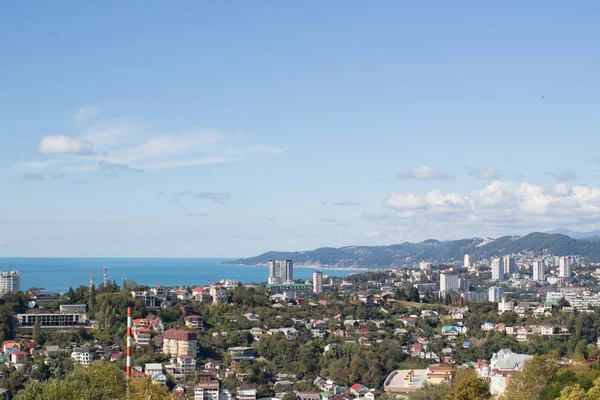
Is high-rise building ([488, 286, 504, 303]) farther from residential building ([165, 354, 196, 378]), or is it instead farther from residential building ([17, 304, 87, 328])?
residential building ([165, 354, 196, 378])

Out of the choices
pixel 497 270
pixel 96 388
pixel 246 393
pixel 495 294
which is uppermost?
pixel 497 270

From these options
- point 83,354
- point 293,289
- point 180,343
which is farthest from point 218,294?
point 293,289

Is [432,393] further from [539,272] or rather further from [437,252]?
[437,252]

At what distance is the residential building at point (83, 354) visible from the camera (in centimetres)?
2952

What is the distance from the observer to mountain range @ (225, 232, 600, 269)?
127562 mm

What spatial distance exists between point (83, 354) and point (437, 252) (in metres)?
124

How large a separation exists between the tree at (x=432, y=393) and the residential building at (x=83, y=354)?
1179cm

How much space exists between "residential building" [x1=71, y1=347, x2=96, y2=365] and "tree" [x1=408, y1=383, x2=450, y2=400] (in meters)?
11.8

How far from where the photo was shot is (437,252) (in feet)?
493

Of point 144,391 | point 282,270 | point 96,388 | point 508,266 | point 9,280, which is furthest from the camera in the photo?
point 508,266

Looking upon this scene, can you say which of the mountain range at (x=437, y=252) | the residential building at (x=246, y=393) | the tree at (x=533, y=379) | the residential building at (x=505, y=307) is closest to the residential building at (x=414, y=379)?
the residential building at (x=246, y=393)

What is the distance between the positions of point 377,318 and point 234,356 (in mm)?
11926

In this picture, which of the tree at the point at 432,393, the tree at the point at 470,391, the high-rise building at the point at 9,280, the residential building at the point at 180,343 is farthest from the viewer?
the high-rise building at the point at 9,280

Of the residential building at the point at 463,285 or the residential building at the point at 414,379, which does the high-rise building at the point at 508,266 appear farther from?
the residential building at the point at 414,379
